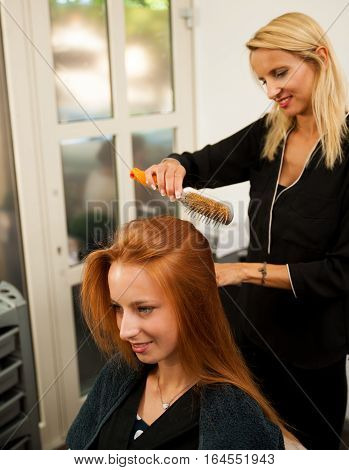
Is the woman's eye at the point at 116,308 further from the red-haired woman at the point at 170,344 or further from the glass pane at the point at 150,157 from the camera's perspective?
the glass pane at the point at 150,157

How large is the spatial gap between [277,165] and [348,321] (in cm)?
28

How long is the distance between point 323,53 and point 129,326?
0.45 m

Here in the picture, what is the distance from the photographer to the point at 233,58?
109 cm

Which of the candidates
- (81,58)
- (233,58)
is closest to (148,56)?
(81,58)

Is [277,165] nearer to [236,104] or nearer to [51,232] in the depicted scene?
[236,104]

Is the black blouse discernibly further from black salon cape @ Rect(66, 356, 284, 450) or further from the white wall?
the white wall

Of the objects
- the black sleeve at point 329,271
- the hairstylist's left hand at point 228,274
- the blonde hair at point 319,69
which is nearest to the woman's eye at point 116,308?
the hairstylist's left hand at point 228,274

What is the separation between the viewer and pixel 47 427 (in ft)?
4.62

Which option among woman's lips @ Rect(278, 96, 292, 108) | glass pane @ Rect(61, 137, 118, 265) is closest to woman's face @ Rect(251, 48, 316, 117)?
woman's lips @ Rect(278, 96, 292, 108)

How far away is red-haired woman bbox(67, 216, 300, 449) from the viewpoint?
2.22 ft

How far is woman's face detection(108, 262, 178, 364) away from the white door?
18.1 inches

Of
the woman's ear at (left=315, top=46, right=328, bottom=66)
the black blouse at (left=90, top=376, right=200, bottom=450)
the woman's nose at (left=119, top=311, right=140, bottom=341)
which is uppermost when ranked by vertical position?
the woman's ear at (left=315, top=46, right=328, bottom=66)

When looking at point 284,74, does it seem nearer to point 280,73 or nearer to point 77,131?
point 280,73

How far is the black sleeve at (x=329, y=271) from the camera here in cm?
79
